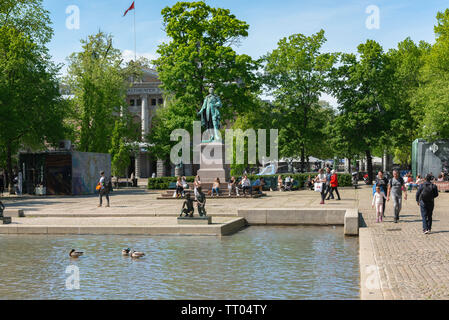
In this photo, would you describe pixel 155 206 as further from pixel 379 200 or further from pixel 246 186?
pixel 379 200

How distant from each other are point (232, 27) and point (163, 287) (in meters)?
37.5

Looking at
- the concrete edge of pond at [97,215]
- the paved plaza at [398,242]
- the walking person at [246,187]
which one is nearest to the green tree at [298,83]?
the walking person at [246,187]

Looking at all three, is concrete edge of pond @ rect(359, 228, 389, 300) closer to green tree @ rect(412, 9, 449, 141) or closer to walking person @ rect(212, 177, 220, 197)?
walking person @ rect(212, 177, 220, 197)

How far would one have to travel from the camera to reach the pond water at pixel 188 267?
31.5ft

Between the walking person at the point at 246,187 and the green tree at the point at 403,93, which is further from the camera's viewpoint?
the green tree at the point at 403,93

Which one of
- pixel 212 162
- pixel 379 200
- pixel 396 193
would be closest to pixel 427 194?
pixel 396 193

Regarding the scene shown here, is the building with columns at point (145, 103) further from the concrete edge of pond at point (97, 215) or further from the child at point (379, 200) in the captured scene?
the child at point (379, 200)

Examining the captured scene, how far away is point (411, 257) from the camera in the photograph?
11.4m

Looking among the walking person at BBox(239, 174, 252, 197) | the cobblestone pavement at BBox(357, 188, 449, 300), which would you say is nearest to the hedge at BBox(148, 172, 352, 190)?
the walking person at BBox(239, 174, 252, 197)

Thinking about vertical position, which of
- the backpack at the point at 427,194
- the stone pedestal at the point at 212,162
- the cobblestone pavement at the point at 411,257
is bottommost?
the cobblestone pavement at the point at 411,257

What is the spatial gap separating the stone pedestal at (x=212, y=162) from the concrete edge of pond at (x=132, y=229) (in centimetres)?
1568

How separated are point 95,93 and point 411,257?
42.0 metres

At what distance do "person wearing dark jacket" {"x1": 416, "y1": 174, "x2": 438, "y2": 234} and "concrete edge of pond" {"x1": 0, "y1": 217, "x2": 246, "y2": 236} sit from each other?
5605 millimetres

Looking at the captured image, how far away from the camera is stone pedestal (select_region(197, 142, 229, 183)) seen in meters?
34.4
